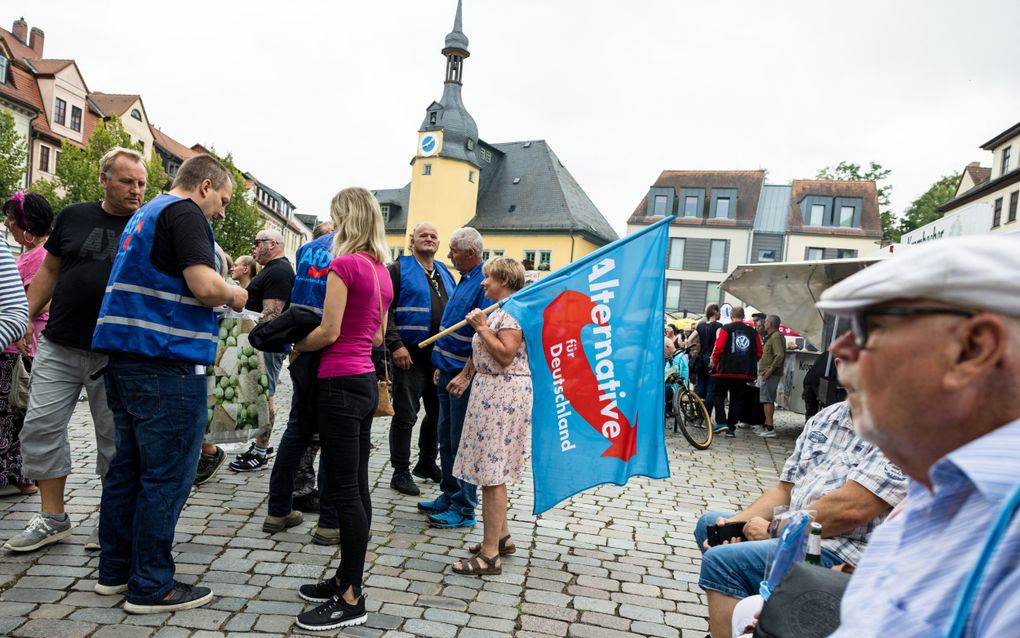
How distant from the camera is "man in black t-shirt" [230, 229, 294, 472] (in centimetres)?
586

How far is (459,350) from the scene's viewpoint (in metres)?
5.46

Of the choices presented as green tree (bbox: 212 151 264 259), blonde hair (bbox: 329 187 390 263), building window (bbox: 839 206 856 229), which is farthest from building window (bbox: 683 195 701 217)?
blonde hair (bbox: 329 187 390 263)

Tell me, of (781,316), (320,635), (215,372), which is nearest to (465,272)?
(215,372)

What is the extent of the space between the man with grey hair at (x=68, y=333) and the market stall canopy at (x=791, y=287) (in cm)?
854

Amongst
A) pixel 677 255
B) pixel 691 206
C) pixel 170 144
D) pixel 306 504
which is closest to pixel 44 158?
pixel 170 144

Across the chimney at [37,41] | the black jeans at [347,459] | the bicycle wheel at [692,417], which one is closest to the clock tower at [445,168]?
the chimney at [37,41]

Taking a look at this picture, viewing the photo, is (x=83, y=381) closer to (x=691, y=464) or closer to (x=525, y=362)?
(x=525, y=362)

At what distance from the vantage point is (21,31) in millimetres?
46750

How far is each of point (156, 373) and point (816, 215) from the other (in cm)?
4874

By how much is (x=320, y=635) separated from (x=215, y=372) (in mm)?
2470

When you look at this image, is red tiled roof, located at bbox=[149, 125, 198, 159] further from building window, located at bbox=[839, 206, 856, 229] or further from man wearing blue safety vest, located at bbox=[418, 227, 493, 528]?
man wearing blue safety vest, located at bbox=[418, 227, 493, 528]

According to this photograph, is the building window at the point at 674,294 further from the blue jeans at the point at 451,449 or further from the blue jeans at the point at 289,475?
the blue jeans at the point at 289,475

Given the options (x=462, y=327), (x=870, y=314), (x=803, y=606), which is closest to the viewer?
(x=870, y=314)

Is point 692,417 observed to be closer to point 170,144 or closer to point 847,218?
point 847,218
